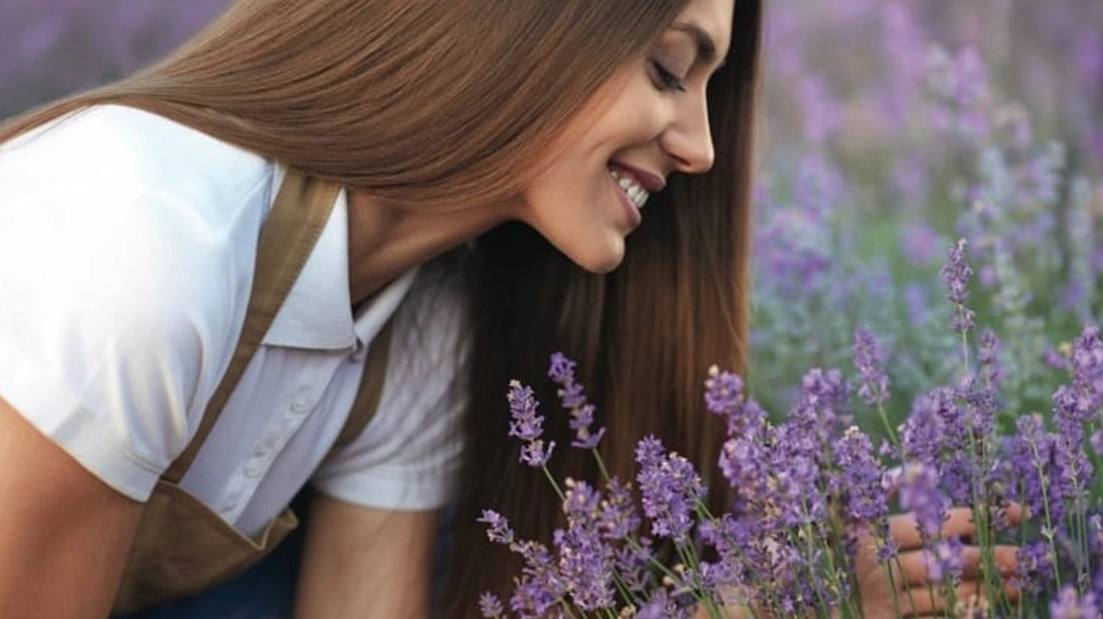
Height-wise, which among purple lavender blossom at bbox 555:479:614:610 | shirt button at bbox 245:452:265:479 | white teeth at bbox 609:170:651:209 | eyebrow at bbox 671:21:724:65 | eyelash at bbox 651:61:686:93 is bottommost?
purple lavender blossom at bbox 555:479:614:610

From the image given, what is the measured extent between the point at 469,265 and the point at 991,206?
74 cm

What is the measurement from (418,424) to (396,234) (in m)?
0.35

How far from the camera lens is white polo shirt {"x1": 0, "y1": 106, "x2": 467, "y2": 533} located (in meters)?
1.82

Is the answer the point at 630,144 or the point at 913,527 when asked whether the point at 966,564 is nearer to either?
the point at 913,527

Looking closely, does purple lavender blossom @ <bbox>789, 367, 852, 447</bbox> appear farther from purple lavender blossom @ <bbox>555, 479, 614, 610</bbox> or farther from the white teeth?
the white teeth

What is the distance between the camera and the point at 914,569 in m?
2.18

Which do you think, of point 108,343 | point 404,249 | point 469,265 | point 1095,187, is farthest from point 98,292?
point 1095,187

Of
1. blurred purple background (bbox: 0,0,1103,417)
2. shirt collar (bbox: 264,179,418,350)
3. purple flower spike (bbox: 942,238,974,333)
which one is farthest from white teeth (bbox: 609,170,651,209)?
blurred purple background (bbox: 0,0,1103,417)

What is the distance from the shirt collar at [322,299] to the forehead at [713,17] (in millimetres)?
388

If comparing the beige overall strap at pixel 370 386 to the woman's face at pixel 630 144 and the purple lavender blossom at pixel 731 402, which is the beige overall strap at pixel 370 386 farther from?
the purple lavender blossom at pixel 731 402

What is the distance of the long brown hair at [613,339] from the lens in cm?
250

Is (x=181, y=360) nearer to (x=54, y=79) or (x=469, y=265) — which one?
(x=469, y=265)

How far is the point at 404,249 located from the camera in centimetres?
228

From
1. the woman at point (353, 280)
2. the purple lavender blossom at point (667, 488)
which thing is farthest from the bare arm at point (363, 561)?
the purple lavender blossom at point (667, 488)
